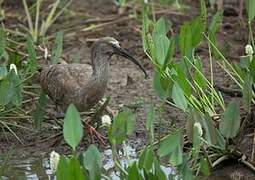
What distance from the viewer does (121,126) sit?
5176 millimetres

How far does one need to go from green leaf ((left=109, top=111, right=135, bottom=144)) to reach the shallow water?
91cm

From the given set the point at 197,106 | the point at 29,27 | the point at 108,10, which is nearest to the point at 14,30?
the point at 29,27

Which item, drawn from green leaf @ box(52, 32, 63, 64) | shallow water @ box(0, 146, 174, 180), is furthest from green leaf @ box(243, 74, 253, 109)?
green leaf @ box(52, 32, 63, 64)

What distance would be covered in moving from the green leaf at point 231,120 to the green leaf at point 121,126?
66cm

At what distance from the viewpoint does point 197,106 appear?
20.4 feet

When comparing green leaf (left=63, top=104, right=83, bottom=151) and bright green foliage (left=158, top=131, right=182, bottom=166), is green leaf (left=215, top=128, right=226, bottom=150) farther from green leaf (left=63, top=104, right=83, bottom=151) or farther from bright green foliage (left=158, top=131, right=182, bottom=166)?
green leaf (left=63, top=104, right=83, bottom=151)

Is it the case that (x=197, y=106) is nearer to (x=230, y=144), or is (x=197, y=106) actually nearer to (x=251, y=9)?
(x=230, y=144)

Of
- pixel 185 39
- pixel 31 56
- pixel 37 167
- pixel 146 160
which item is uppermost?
pixel 185 39

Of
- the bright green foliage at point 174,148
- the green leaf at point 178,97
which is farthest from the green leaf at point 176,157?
the green leaf at point 178,97

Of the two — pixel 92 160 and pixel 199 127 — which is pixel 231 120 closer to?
pixel 199 127

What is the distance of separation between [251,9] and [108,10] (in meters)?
3.88

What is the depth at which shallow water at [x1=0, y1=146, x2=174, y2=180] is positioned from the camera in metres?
6.29

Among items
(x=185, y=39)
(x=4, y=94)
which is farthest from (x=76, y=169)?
(x=4, y=94)

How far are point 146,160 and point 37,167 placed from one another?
1570 mm
